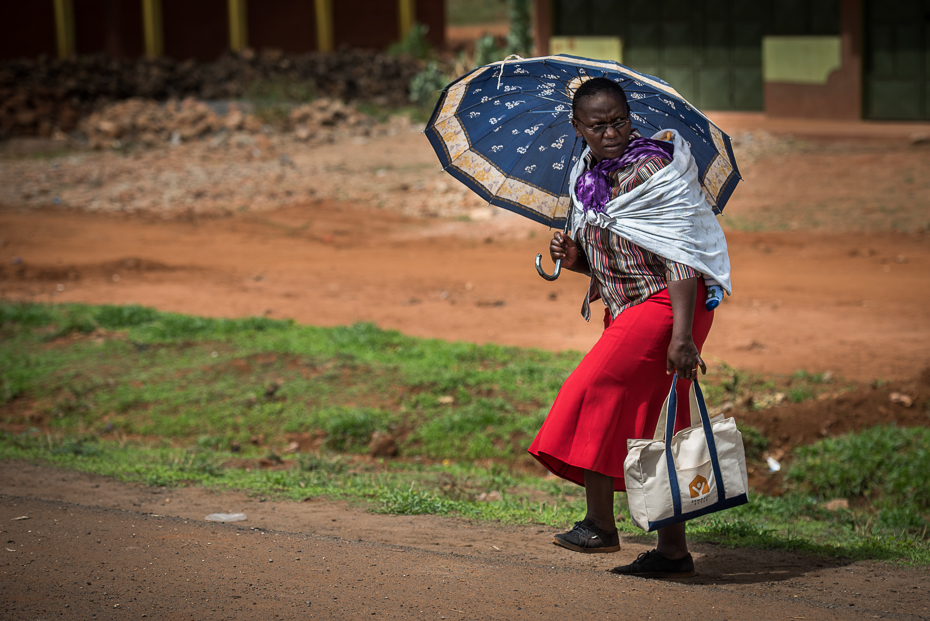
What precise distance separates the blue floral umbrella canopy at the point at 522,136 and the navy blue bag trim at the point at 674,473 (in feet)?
2.61

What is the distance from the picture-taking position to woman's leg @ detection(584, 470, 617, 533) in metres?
2.92

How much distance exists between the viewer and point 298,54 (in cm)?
2192

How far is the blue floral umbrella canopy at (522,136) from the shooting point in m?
3.20

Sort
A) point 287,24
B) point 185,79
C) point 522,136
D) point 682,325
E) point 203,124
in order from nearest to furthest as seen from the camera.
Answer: point 682,325 < point 522,136 < point 203,124 < point 185,79 < point 287,24

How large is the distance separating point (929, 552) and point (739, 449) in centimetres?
125

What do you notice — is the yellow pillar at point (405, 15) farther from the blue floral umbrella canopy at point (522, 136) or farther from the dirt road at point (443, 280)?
the blue floral umbrella canopy at point (522, 136)

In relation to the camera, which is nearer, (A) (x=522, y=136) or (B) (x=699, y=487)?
(B) (x=699, y=487)

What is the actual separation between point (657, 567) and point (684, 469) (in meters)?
0.42

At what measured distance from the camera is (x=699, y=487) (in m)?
2.75

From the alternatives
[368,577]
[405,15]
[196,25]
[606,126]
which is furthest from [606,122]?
[196,25]

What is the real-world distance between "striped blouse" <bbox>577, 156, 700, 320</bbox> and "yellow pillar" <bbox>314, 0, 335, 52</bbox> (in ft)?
66.5

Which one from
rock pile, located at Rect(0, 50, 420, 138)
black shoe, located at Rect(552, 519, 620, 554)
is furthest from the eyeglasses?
rock pile, located at Rect(0, 50, 420, 138)

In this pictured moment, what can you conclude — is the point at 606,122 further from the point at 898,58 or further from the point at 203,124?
the point at 203,124

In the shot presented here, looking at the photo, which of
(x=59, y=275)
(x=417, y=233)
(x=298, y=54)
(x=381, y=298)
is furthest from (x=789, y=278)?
(x=298, y=54)
